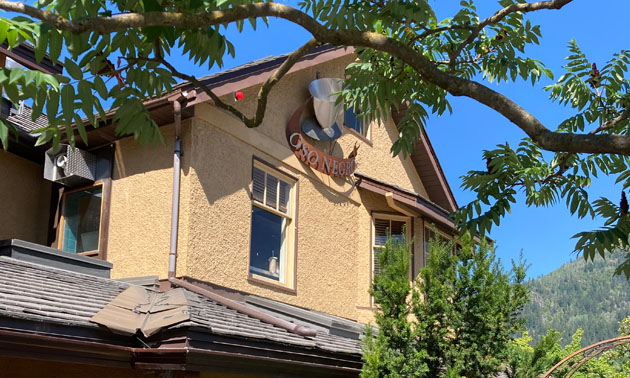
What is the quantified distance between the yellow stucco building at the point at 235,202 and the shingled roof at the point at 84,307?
1174 mm

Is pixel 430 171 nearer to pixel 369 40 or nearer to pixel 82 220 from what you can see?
pixel 82 220

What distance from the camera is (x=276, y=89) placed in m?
13.3

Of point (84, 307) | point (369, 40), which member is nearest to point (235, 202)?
point (84, 307)

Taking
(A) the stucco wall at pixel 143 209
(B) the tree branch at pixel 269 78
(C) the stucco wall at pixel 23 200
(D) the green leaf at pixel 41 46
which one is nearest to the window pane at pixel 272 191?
(A) the stucco wall at pixel 143 209

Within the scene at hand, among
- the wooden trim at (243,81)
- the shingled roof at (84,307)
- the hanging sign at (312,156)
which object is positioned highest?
the wooden trim at (243,81)

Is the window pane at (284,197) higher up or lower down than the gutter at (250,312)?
higher up

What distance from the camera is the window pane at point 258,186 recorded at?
12336mm

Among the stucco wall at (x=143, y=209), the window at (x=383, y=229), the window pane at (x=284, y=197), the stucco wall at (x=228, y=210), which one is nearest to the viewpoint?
the stucco wall at (x=143, y=209)

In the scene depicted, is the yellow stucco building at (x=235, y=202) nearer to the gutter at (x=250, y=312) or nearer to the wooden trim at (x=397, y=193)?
the wooden trim at (x=397, y=193)

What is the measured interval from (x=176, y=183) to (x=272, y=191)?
7.66 ft

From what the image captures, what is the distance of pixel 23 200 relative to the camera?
1248 centimetres

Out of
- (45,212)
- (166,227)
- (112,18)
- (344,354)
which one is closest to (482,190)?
(112,18)

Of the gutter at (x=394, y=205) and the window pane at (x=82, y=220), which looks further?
the gutter at (x=394, y=205)

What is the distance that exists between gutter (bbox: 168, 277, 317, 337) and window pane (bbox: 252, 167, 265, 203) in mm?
2289
